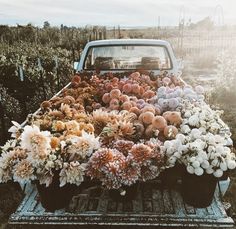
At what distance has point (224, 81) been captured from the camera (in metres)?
11.0

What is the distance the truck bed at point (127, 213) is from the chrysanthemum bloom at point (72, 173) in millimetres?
309

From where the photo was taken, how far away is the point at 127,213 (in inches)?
122

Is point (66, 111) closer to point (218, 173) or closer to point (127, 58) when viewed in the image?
point (218, 173)

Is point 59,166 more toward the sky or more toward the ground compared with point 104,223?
more toward the sky

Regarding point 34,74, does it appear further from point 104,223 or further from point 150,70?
point 104,223

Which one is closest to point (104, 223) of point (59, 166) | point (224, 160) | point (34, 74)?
point (59, 166)

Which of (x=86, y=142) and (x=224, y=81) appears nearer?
(x=86, y=142)

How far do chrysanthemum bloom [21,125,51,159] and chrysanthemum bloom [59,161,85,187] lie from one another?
19 centimetres

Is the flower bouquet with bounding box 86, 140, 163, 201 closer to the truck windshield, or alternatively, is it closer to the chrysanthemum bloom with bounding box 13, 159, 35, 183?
the chrysanthemum bloom with bounding box 13, 159, 35, 183

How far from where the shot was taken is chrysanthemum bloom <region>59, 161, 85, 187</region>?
2.96 metres

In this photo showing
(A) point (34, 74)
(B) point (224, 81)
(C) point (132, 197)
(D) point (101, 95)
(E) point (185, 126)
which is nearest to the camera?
(C) point (132, 197)

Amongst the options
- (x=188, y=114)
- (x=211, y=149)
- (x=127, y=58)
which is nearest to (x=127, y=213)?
(x=211, y=149)

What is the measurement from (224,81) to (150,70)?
4716mm

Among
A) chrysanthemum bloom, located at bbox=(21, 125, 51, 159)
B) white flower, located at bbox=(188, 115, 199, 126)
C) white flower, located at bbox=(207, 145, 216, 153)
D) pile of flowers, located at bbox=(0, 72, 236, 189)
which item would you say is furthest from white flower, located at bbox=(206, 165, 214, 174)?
chrysanthemum bloom, located at bbox=(21, 125, 51, 159)
